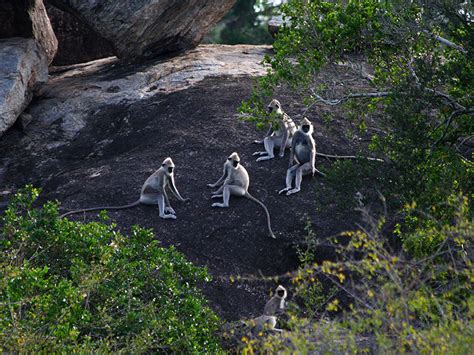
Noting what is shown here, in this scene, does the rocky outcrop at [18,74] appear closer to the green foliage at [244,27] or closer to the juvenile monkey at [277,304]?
the juvenile monkey at [277,304]

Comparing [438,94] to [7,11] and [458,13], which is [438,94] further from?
[7,11]

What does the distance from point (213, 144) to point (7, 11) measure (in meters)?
5.16

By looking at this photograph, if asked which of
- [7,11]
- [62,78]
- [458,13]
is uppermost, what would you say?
[458,13]

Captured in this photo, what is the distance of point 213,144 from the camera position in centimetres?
1620

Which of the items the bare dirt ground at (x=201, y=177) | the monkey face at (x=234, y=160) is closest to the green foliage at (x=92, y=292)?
the bare dirt ground at (x=201, y=177)

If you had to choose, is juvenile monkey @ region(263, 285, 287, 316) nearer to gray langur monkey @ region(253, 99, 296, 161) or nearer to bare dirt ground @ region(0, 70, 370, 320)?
bare dirt ground @ region(0, 70, 370, 320)

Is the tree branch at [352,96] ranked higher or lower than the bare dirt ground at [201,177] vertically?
higher

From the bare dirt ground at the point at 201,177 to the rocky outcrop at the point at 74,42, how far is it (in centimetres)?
363

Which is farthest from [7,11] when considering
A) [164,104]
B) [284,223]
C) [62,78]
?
[284,223]

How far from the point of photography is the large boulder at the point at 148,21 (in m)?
18.4

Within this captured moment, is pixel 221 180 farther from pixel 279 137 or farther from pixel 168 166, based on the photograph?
pixel 279 137

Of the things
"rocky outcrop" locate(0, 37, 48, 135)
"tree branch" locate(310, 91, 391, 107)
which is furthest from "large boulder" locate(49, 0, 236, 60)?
"tree branch" locate(310, 91, 391, 107)

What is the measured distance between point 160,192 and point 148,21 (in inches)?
220

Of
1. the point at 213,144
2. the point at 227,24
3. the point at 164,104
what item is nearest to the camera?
the point at 213,144
